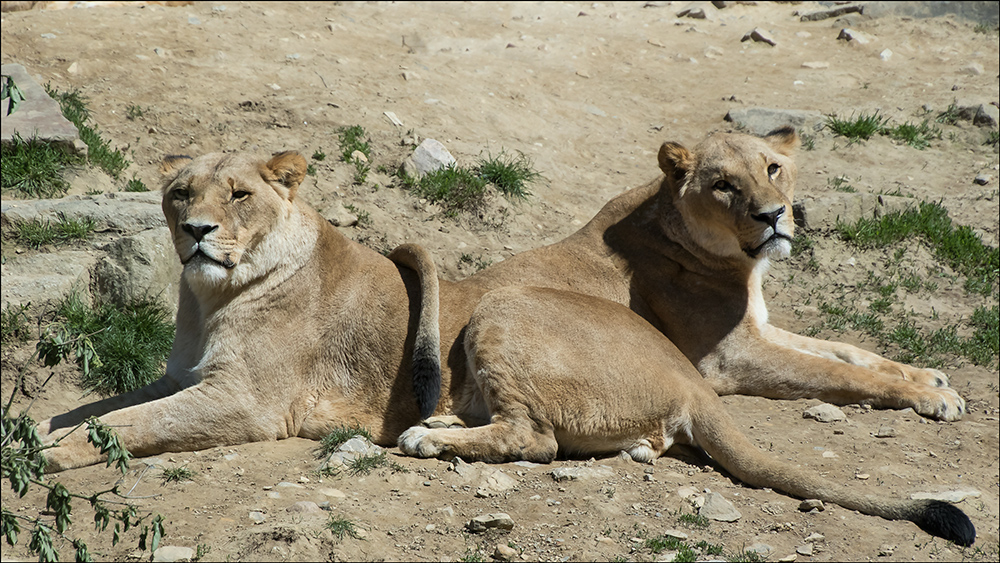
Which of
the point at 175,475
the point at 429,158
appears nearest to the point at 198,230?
the point at 175,475

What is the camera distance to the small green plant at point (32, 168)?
7934 mm

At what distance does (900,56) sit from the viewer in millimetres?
13688

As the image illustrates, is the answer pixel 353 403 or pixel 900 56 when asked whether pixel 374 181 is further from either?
pixel 900 56

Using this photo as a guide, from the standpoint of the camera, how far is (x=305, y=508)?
4.53 m

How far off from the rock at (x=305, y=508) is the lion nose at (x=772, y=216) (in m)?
3.68

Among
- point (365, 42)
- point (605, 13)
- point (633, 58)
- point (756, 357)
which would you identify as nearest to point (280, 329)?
point (756, 357)

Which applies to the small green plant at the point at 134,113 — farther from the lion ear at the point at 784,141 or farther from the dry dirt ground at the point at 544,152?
the lion ear at the point at 784,141

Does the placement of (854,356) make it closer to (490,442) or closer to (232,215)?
(490,442)

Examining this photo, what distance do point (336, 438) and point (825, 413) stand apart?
3.32 meters

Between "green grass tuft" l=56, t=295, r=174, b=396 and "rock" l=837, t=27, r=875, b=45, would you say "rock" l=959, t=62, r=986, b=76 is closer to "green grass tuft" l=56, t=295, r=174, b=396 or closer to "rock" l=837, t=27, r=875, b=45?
"rock" l=837, t=27, r=875, b=45

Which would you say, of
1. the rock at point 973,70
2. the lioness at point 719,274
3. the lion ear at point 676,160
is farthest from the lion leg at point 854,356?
the rock at point 973,70

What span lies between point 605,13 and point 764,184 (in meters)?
9.67

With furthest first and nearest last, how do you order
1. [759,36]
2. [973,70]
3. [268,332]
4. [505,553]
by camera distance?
1. [759,36]
2. [973,70]
3. [268,332]
4. [505,553]

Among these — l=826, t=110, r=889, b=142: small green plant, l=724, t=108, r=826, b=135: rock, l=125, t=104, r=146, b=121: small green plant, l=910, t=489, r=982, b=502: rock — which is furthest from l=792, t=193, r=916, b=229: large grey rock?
l=125, t=104, r=146, b=121: small green plant
